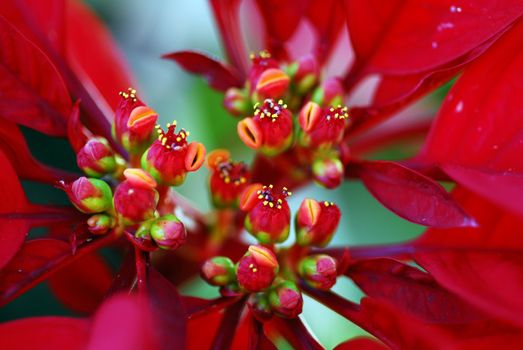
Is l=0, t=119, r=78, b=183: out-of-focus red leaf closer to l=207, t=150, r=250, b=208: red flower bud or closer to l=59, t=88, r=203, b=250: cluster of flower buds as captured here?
l=59, t=88, r=203, b=250: cluster of flower buds

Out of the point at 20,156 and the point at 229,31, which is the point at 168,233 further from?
the point at 229,31

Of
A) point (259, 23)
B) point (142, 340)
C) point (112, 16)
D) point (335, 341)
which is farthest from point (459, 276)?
point (112, 16)

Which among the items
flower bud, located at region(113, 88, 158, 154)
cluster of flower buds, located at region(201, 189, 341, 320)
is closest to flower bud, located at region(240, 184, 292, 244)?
cluster of flower buds, located at region(201, 189, 341, 320)

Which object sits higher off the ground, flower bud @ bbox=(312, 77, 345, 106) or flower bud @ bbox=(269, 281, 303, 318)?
flower bud @ bbox=(312, 77, 345, 106)

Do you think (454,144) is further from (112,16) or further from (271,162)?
(112,16)

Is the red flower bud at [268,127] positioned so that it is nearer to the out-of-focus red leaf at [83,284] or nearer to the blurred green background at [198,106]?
the out-of-focus red leaf at [83,284]

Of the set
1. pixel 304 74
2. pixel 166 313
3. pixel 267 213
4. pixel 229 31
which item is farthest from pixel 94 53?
pixel 166 313

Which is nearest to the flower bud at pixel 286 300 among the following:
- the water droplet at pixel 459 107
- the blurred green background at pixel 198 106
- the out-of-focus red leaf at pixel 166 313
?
the out-of-focus red leaf at pixel 166 313
